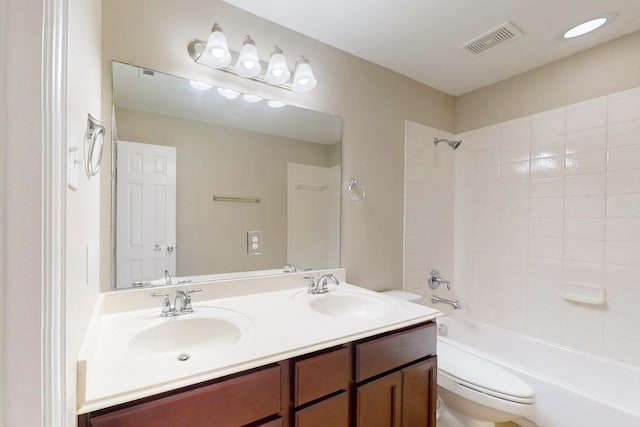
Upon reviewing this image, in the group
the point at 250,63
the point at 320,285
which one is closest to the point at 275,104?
the point at 250,63

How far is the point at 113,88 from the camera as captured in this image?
120 centimetres

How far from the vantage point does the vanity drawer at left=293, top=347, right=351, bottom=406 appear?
92cm

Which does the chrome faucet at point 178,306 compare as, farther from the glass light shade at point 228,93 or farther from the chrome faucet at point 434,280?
the chrome faucet at point 434,280

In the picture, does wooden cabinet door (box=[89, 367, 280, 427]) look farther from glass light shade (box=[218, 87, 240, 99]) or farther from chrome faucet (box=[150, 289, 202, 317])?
glass light shade (box=[218, 87, 240, 99])

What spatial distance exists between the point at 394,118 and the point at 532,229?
1.27 metres

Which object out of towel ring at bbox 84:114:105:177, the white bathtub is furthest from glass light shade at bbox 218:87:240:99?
the white bathtub

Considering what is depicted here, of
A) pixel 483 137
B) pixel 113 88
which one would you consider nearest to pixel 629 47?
pixel 483 137

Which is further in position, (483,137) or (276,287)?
(483,137)

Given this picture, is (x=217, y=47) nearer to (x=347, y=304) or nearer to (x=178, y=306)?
(x=178, y=306)

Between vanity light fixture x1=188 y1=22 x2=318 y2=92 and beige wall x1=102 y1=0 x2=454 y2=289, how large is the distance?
0.04 m

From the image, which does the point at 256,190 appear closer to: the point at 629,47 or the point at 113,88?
the point at 113,88

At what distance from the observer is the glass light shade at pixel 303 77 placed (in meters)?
1.56

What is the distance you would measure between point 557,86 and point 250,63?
2033 mm

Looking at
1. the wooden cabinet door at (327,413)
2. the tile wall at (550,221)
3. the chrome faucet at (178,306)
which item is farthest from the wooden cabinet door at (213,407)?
the tile wall at (550,221)
